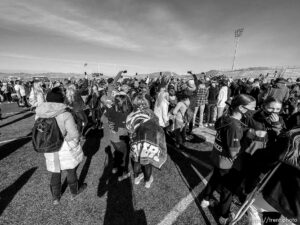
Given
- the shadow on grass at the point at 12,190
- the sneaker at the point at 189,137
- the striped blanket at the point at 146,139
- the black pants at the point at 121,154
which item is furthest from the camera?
the sneaker at the point at 189,137

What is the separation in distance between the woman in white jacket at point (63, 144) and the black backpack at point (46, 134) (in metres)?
0.08

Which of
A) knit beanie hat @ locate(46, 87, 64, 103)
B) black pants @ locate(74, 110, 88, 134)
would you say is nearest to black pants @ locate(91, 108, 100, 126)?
black pants @ locate(74, 110, 88, 134)

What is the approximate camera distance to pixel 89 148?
19.6ft

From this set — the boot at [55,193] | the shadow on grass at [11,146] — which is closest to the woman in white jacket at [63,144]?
the boot at [55,193]

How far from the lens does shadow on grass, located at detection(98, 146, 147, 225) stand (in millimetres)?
2980

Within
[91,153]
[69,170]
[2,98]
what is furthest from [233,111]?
[2,98]

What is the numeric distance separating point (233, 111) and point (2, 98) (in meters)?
22.3

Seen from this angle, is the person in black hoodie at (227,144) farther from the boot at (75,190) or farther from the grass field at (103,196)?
the boot at (75,190)

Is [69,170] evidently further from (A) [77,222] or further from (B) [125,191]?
(B) [125,191]

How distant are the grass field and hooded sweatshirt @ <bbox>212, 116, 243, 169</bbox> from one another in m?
1.14

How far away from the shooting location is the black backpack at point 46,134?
2743mm

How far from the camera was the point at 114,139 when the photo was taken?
13.1ft

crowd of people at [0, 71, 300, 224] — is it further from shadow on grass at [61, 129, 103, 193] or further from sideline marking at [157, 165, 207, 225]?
shadow on grass at [61, 129, 103, 193]

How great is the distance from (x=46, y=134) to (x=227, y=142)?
2924 mm
